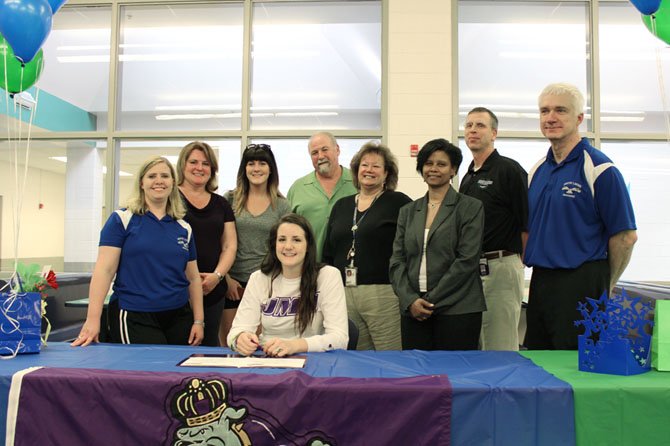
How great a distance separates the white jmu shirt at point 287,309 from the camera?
2002mm

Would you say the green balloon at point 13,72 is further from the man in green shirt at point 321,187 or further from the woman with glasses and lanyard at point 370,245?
the woman with glasses and lanyard at point 370,245

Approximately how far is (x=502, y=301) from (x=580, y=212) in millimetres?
674

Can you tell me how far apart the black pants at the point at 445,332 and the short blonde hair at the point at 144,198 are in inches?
44.6

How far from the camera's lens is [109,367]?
1559 mm

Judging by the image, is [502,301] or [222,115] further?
[222,115]

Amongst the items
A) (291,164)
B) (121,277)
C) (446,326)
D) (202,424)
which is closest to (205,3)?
(291,164)

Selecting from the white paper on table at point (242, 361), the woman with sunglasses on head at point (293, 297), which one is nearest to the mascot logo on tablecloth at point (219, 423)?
the white paper on table at point (242, 361)

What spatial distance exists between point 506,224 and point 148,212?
5.46ft

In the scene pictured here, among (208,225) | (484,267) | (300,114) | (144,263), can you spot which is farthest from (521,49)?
(144,263)

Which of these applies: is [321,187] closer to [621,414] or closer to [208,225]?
[208,225]

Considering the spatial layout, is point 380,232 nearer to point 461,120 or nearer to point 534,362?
point 534,362

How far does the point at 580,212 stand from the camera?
6.61ft

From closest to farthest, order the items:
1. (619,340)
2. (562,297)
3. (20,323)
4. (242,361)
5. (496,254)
→ 1. (619,340)
2. (242,361)
3. (20,323)
4. (562,297)
5. (496,254)

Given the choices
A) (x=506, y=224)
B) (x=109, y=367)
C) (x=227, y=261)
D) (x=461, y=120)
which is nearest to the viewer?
(x=109, y=367)
